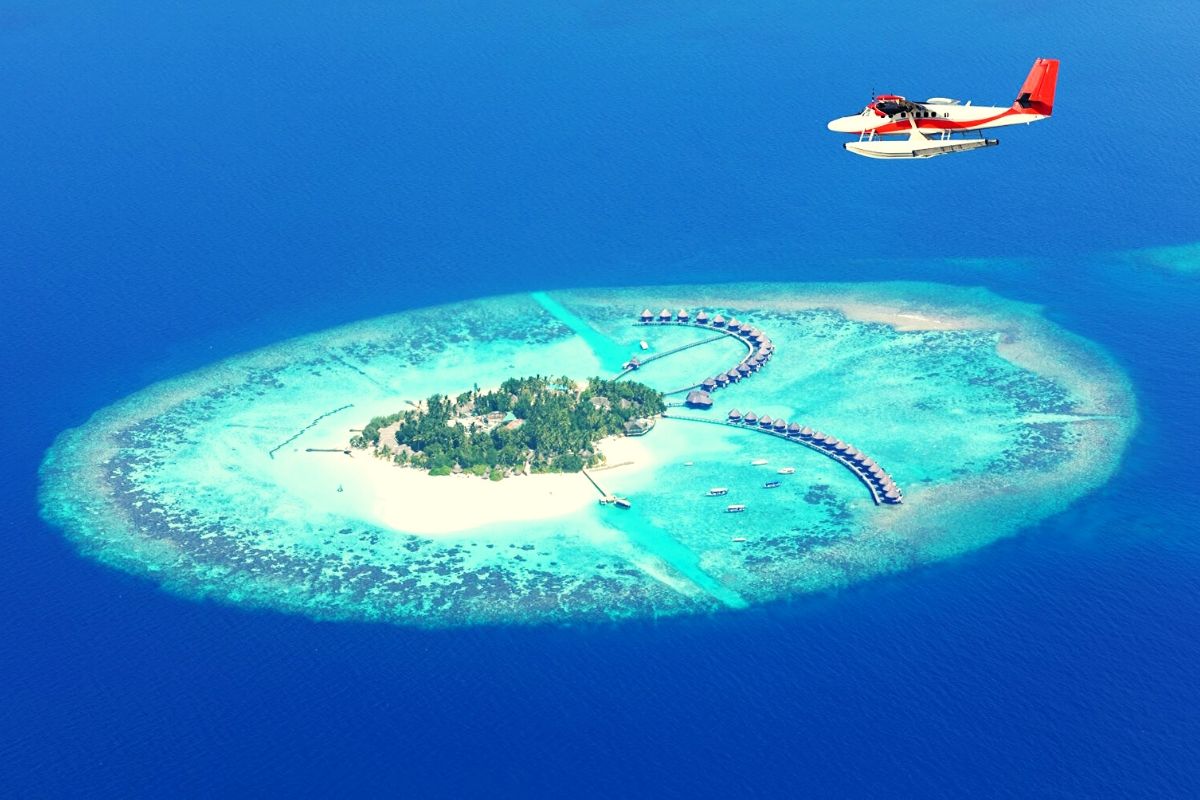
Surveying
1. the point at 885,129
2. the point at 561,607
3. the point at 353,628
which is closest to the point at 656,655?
Result: the point at 561,607

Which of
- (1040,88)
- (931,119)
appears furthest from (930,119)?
(1040,88)

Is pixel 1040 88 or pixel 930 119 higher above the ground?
pixel 1040 88

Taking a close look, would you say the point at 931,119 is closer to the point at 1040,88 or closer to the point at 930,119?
the point at 930,119

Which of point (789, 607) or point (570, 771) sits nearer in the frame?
point (570, 771)

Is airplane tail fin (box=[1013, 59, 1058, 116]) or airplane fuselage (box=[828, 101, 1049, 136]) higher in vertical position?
airplane tail fin (box=[1013, 59, 1058, 116])

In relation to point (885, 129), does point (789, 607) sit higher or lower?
lower

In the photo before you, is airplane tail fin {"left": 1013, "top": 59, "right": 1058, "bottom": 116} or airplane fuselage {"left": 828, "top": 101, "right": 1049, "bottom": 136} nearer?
airplane tail fin {"left": 1013, "top": 59, "right": 1058, "bottom": 116}

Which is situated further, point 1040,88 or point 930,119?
point 930,119

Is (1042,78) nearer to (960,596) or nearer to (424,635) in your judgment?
(960,596)
